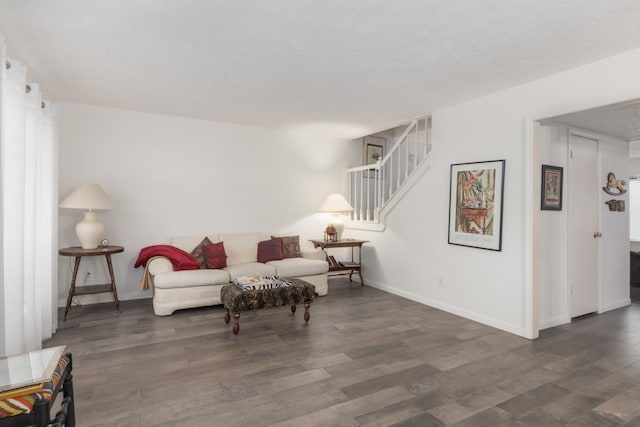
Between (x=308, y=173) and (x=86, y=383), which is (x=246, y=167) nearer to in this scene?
(x=308, y=173)

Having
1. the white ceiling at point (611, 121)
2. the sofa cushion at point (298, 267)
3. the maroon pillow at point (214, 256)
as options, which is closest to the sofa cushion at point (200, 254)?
the maroon pillow at point (214, 256)

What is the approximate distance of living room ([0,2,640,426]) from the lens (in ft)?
10.4

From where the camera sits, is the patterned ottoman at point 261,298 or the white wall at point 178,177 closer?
the patterned ottoman at point 261,298

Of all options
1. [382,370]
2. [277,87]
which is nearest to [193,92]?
[277,87]

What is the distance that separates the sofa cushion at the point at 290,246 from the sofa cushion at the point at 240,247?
340mm

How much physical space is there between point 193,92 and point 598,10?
3508 mm

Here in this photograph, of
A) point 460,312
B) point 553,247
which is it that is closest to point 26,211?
point 460,312

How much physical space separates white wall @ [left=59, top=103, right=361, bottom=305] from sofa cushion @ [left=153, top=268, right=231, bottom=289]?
0.99 m

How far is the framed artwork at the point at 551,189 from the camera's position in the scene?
3.78 meters

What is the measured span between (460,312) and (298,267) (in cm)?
206

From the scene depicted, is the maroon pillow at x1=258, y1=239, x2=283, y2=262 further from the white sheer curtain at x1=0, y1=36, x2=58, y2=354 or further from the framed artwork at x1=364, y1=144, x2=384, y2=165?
the framed artwork at x1=364, y1=144, x2=384, y2=165

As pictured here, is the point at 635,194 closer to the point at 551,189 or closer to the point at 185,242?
the point at 551,189

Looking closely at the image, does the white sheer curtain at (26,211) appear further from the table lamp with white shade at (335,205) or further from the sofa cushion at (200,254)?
the table lamp with white shade at (335,205)

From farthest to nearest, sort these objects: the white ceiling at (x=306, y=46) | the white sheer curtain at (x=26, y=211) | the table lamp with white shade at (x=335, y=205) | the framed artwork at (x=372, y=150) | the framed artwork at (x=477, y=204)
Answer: the framed artwork at (x=372, y=150), the table lamp with white shade at (x=335, y=205), the framed artwork at (x=477, y=204), the white sheer curtain at (x=26, y=211), the white ceiling at (x=306, y=46)
